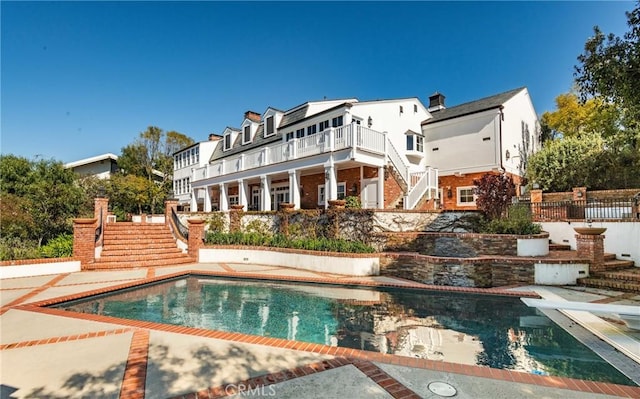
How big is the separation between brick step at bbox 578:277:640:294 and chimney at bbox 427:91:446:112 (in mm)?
18576

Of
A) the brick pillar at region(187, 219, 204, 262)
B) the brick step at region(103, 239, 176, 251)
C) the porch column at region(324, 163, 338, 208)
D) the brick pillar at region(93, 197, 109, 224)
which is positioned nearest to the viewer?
the brick step at region(103, 239, 176, 251)

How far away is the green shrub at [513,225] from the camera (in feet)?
34.6

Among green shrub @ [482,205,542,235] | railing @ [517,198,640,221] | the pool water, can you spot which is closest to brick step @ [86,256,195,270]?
the pool water

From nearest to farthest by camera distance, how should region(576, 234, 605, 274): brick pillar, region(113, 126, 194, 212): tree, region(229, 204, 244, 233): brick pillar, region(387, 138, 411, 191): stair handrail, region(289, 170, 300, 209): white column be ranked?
region(576, 234, 605, 274): brick pillar → region(387, 138, 411, 191): stair handrail → region(229, 204, 244, 233): brick pillar → region(289, 170, 300, 209): white column → region(113, 126, 194, 212): tree

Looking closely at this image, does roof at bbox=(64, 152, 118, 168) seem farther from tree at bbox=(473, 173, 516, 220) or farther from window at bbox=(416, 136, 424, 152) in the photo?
tree at bbox=(473, 173, 516, 220)

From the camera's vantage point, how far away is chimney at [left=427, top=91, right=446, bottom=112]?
24547 millimetres

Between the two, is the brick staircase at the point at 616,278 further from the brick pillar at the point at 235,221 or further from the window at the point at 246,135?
the window at the point at 246,135

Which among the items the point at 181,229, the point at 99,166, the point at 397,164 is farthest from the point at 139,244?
the point at 99,166

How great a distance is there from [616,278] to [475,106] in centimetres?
1462

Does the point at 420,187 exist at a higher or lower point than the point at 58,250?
higher

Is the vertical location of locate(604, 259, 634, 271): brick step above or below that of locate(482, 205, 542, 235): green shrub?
below

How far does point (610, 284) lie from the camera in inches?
320

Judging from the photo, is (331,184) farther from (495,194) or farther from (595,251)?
(595,251)

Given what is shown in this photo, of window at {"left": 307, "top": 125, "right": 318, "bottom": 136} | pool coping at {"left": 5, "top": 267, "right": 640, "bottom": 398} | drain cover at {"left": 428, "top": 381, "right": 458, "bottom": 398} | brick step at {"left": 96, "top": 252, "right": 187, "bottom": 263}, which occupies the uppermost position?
window at {"left": 307, "top": 125, "right": 318, "bottom": 136}
